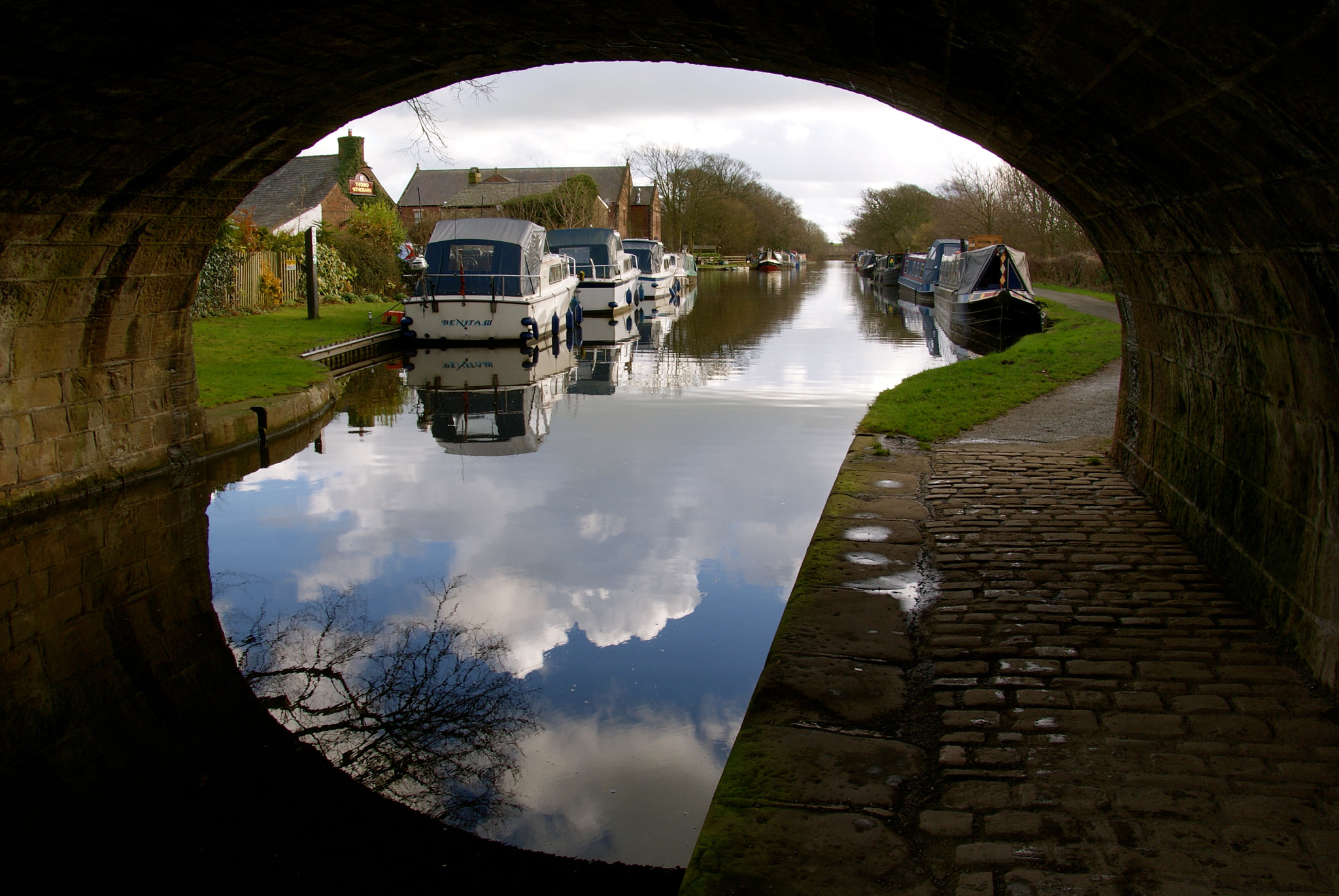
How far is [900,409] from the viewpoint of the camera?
431 inches

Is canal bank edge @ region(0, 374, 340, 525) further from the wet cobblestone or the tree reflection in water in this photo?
the wet cobblestone

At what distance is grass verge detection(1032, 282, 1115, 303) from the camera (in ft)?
101

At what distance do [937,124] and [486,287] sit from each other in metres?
13.6

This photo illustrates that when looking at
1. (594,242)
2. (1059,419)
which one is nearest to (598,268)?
(594,242)

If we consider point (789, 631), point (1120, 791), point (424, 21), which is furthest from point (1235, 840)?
point (424, 21)

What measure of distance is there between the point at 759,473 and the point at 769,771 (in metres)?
6.14

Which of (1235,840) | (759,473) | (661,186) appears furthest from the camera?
(661,186)

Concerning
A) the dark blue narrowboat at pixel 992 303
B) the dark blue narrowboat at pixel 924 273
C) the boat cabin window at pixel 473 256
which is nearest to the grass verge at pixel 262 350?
the boat cabin window at pixel 473 256

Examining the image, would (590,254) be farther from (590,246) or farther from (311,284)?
(311,284)

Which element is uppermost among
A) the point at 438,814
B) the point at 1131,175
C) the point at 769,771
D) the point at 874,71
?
the point at 874,71

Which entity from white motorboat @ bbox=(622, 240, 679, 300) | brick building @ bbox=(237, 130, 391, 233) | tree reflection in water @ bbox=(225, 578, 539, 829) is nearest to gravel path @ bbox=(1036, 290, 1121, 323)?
white motorboat @ bbox=(622, 240, 679, 300)

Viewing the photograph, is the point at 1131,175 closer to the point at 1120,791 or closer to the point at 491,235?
the point at 1120,791

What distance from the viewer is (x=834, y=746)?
3654mm

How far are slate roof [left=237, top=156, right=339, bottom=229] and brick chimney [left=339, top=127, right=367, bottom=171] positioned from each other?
0.37 m
